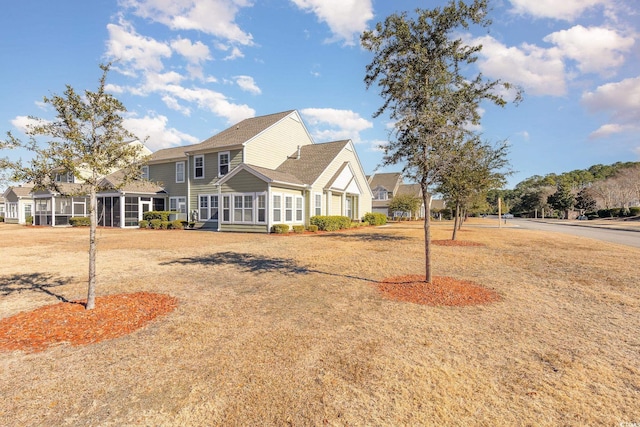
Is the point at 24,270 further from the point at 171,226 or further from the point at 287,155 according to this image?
the point at 287,155

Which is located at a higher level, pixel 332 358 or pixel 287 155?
pixel 287 155

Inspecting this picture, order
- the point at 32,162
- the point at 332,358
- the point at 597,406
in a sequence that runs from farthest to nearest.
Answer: the point at 32,162 → the point at 332,358 → the point at 597,406

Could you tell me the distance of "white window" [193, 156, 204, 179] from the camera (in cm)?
2723

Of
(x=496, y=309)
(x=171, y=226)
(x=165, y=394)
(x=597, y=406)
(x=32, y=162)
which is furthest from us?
(x=171, y=226)

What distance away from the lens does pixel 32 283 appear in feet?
25.6

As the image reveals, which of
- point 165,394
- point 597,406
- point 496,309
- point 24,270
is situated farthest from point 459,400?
point 24,270

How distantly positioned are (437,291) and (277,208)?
16.7 metres

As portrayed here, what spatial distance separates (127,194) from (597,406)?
104 feet

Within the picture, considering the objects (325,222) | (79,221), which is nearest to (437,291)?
(325,222)

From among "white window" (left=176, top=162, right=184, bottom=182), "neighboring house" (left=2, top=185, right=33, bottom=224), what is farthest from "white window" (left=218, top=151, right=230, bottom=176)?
"neighboring house" (left=2, top=185, right=33, bottom=224)

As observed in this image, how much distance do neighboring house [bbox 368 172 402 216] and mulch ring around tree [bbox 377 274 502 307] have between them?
54.1 m

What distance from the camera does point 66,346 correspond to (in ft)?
14.2

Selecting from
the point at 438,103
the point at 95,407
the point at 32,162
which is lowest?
the point at 95,407

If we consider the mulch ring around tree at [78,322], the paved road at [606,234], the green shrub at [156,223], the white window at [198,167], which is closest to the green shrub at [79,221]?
the green shrub at [156,223]
